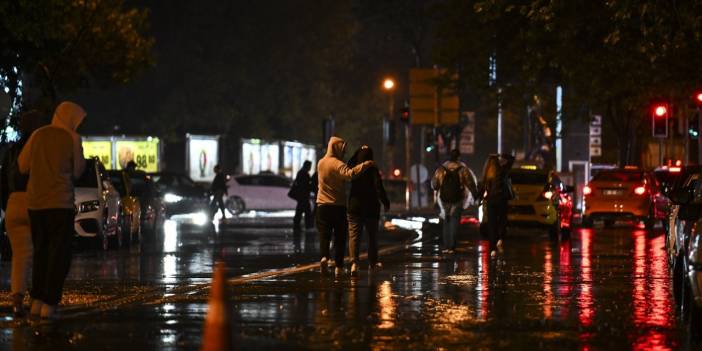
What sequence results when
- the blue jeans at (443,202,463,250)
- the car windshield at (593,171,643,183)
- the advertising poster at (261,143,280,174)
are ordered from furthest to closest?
the advertising poster at (261,143,280,174) → the car windshield at (593,171,643,183) → the blue jeans at (443,202,463,250)

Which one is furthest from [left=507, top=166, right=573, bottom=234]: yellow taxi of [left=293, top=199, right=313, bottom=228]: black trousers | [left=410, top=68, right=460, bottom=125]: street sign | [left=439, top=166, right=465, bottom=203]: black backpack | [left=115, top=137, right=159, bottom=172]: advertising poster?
[left=115, top=137, right=159, bottom=172]: advertising poster

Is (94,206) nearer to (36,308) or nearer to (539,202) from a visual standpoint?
(539,202)

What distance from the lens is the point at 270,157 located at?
6950 centimetres

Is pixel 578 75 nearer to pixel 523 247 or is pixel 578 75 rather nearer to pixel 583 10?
pixel 583 10

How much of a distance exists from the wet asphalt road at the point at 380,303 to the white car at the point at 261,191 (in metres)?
29.1

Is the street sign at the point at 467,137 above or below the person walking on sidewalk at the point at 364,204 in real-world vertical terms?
above

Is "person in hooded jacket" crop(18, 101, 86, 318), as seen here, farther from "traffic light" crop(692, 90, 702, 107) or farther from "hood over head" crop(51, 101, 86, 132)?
"traffic light" crop(692, 90, 702, 107)

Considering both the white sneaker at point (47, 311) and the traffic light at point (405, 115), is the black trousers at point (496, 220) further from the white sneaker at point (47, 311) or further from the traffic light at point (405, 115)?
the traffic light at point (405, 115)

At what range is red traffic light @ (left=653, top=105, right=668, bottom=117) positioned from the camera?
4430cm

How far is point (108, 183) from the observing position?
27.3m

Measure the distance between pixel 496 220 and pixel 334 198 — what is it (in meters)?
5.82

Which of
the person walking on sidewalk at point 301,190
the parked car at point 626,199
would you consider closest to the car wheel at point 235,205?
the parked car at point 626,199

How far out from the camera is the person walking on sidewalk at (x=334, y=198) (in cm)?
1964

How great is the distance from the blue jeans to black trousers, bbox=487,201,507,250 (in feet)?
2.48
